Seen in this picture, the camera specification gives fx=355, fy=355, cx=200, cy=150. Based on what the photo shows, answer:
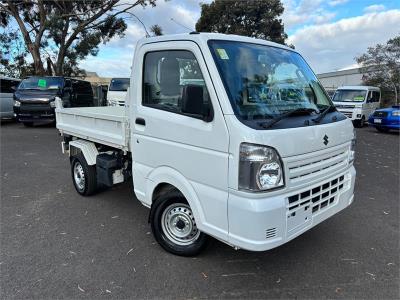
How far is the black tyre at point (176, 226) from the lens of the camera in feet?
11.6

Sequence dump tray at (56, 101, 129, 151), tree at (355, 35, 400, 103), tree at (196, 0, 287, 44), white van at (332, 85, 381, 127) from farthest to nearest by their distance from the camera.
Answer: tree at (196, 0, 287, 44)
tree at (355, 35, 400, 103)
white van at (332, 85, 381, 127)
dump tray at (56, 101, 129, 151)

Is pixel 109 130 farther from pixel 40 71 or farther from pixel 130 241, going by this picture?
pixel 40 71

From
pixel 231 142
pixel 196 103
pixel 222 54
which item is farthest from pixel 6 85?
pixel 231 142

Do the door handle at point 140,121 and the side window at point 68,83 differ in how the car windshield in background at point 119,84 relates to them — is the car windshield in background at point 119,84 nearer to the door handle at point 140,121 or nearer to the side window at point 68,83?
the side window at point 68,83

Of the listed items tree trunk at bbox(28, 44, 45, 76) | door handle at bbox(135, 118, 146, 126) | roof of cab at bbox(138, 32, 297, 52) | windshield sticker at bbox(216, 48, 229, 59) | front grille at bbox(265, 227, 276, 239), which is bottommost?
front grille at bbox(265, 227, 276, 239)

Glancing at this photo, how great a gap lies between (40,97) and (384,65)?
21.4 meters

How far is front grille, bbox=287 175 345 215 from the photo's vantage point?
9.78 feet

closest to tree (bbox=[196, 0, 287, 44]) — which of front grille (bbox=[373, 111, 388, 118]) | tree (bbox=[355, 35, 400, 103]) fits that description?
tree (bbox=[355, 35, 400, 103])

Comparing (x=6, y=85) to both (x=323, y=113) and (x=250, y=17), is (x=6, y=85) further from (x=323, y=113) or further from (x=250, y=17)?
(x=250, y=17)

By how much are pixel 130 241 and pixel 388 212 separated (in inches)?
141

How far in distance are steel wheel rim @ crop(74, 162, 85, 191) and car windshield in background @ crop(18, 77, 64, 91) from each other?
923 cm

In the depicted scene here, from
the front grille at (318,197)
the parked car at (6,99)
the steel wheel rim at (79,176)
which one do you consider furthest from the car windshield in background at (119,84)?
the front grille at (318,197)

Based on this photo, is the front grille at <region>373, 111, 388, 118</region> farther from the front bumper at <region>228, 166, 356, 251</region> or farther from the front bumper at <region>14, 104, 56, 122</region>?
the front bumper at <region>228, 166, 356, 251</region>

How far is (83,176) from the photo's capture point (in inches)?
217
